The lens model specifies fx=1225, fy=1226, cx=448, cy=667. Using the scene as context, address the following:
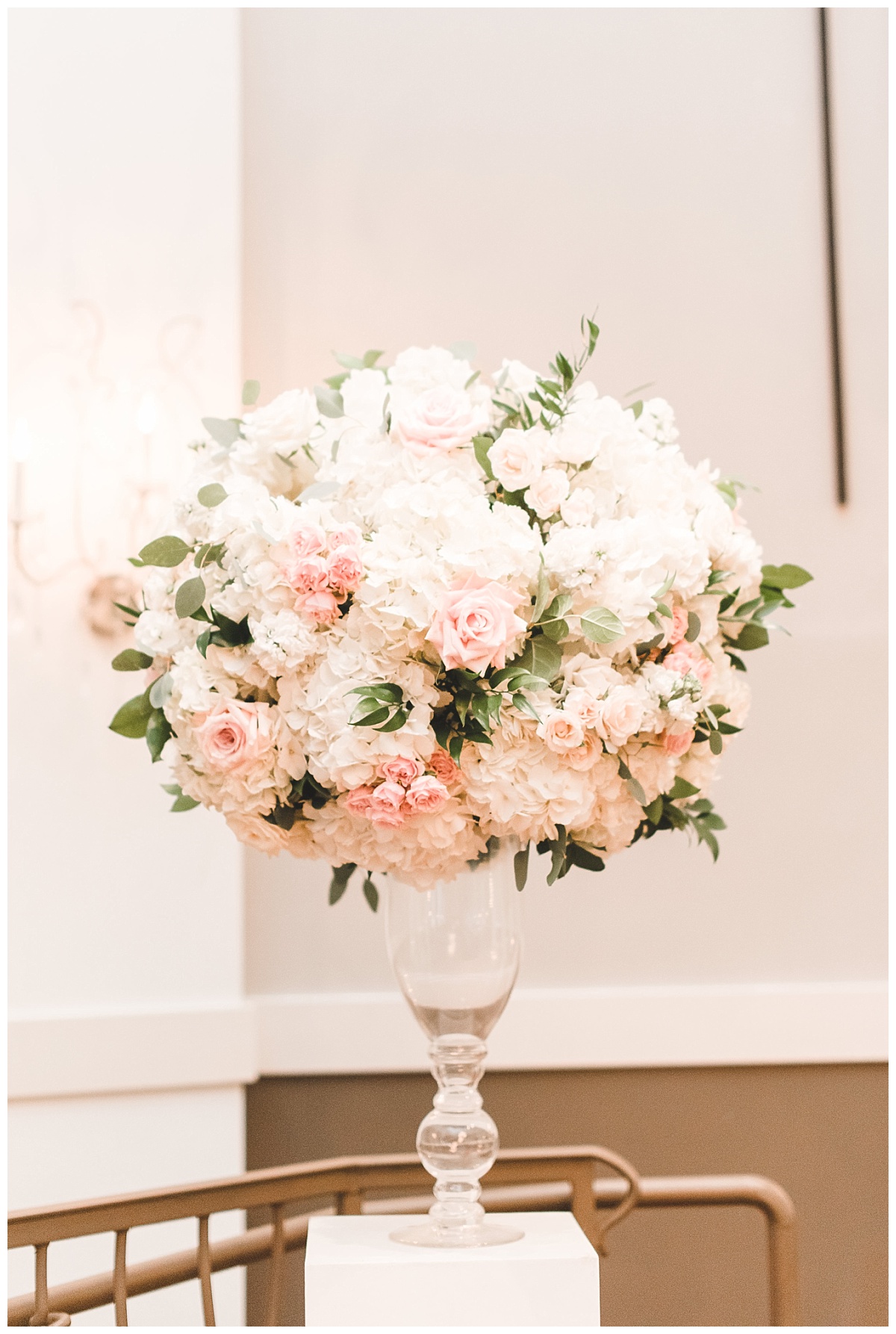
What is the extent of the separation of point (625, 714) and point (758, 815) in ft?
3.79

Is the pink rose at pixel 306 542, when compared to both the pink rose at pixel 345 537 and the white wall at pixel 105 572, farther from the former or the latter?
the white wall at pixel 105 572

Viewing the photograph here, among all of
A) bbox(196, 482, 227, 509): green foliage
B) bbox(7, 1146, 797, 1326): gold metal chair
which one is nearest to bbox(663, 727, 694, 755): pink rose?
bbox(196, 482, 227, 509): green foliage

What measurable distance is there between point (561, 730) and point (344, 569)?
0.69ft

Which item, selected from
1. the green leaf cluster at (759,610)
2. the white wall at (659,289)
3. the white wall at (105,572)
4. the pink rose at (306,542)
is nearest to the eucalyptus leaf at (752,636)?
the green leaf cluster at (759,610)

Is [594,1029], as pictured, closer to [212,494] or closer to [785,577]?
[785,577]

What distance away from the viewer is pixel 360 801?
3.13 ft

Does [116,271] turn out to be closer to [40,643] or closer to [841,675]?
[40,643]

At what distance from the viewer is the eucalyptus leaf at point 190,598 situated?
1.02 meters

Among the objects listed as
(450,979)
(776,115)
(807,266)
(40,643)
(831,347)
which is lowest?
(450,979)

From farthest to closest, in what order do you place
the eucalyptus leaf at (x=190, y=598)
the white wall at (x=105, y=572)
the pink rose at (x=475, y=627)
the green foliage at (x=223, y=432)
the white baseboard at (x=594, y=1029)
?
the white baseboard at (x=594, y=1029) → the white wall at (x=105, y=572) → the green foliage at (x=223, y=432) → the eucalyptus leaf at (x=190, y=598) → the pink rose at (x=475, y=627)

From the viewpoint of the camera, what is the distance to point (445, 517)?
978 millimetres

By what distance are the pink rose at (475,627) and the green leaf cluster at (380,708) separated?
5cm

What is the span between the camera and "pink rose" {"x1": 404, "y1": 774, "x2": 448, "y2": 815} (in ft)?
3.06

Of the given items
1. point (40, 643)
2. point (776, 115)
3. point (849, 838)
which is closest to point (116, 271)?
point (40, 643)
